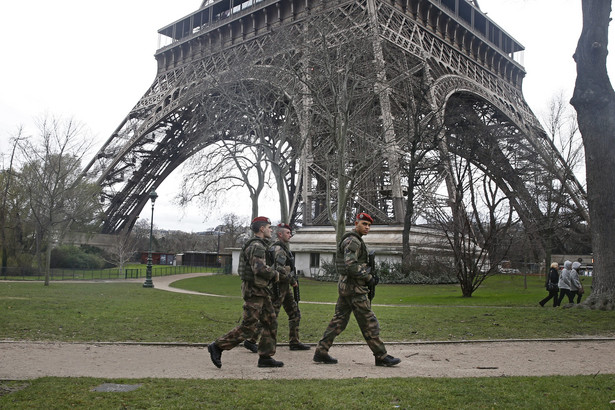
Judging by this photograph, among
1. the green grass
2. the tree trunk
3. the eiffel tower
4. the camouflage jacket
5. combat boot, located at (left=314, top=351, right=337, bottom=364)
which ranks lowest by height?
combat boot, located at (left=314, top=351, right=337, bottom=364)

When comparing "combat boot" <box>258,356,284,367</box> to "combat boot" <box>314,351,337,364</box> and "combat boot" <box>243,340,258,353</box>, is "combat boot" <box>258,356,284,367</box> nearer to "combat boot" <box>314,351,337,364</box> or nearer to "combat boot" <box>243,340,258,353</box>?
"combat boot" <box>314,351,337,364</box>

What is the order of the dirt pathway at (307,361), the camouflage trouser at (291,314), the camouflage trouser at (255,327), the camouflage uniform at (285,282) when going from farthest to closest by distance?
the camouflage trouser at (291,314)
the camouflage uniform at (285,282)
the camouflage trouser at (255,327)
the dirt pathway at (307,361)

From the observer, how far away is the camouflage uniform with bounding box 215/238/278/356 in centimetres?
705

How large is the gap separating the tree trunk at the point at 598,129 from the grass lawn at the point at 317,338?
1583mm

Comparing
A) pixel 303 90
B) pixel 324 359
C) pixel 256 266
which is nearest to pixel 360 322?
pixel 324 359

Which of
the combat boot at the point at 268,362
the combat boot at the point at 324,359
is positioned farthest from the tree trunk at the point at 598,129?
the combat boot at the point at 268,362

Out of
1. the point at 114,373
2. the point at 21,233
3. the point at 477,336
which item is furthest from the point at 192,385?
the point at 21,233

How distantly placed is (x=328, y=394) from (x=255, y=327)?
2074 millimetres

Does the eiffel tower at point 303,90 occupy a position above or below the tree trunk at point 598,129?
above

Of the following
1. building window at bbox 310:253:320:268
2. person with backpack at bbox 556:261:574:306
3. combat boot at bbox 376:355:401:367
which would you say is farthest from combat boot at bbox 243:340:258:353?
building window at bbox 310:253:320:268

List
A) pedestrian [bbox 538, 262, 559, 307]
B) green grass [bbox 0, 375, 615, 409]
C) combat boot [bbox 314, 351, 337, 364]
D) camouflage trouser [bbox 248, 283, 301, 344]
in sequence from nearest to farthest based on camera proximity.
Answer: green grass [bbox 0, 375, 615, 409]
combat boot [bbox 314, 351, 337, 364]
camouflage trouser [bbox 248, 283, 301, 344]
pedestrian [bbox 538, 262, 559, 307]

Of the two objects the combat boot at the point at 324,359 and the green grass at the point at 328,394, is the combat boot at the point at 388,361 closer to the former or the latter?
the combat boot at the point at 324,359

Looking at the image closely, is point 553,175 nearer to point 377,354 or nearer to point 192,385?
point 377,354

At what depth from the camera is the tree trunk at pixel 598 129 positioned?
1295 centimetres
